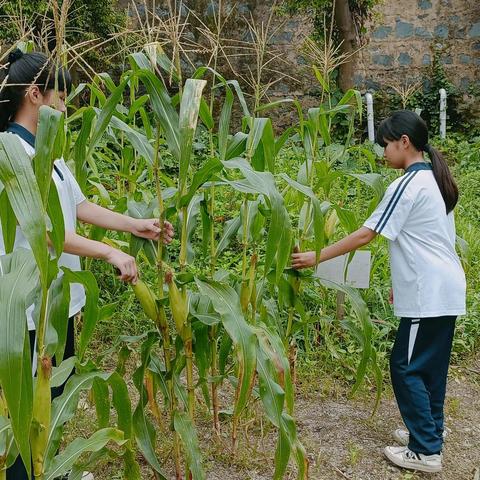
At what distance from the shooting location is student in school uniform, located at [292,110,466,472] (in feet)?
8.66

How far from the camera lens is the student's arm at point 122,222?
7.43 ft

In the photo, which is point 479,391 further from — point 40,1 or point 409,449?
point 40,1

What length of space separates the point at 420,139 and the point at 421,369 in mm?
938

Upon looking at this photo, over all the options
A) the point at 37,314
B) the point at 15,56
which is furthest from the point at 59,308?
the point at 15,56

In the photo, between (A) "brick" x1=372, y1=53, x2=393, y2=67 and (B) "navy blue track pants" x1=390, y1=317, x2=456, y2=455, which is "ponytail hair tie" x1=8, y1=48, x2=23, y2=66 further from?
(A) "brick" x1=372, y1=53, x2=393, y2=67

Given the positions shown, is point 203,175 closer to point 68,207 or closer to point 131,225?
point 131,225

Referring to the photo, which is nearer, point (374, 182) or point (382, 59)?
point (374, 182)

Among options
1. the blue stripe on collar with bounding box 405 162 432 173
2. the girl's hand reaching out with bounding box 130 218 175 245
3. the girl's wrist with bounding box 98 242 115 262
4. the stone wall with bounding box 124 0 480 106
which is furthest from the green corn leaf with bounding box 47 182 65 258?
the stone wall with bounding box 124 0 480 106

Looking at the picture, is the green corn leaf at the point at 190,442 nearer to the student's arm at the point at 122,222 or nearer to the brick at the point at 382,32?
the student's arm at the point at 122,222

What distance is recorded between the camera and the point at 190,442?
86.8 inches

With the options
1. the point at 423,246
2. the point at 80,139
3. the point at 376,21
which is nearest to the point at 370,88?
the point at 376,21

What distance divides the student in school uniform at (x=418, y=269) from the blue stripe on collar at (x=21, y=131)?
108 cm

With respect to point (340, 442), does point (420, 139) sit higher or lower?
higher

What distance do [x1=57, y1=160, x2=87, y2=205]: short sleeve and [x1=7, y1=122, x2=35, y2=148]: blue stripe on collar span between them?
18cm
